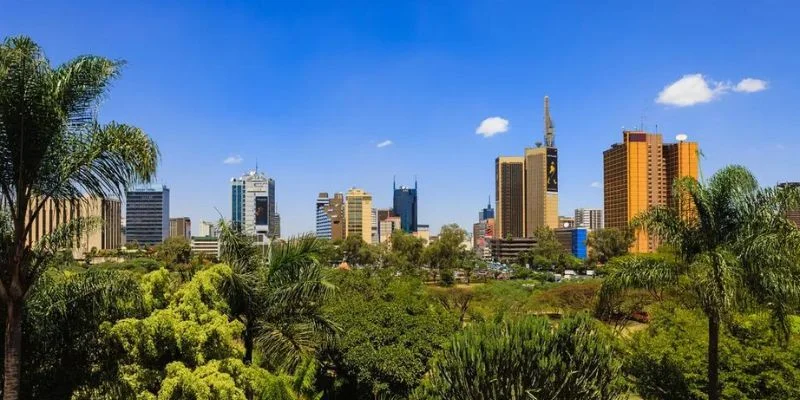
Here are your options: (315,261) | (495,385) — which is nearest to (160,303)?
(315,261)

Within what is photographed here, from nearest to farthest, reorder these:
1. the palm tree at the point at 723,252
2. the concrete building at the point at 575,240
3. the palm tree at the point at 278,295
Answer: the palm tree at the point at 723,252
the palm tree at the point at 278,295
the concrete building at the point at 575,240

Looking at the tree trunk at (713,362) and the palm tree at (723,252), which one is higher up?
the palm tree at (723,252)

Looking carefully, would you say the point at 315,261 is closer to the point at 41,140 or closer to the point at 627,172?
the point at 41,140

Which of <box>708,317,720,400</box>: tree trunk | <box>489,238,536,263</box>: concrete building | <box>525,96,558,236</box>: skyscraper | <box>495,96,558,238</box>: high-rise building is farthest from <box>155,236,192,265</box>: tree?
<box>525,96,558,236</box>: skyscraper

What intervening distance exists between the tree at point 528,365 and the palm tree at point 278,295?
10.0 feet

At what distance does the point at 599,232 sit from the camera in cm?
8094

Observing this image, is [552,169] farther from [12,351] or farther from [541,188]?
[12,351]

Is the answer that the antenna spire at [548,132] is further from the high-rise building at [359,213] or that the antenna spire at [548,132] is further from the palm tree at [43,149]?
the palm tree at [43,149]

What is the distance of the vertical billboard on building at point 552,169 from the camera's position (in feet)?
548

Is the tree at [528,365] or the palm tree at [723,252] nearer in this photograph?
the tree at [528,365]

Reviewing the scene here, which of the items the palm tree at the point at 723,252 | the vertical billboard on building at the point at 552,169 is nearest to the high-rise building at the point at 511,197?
the vertical billboard on building at the point at 552,169

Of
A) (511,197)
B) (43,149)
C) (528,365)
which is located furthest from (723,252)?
(511,197)

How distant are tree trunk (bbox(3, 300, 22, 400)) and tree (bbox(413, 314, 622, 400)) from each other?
5.94 metres

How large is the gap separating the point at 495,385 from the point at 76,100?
713 centimetres
